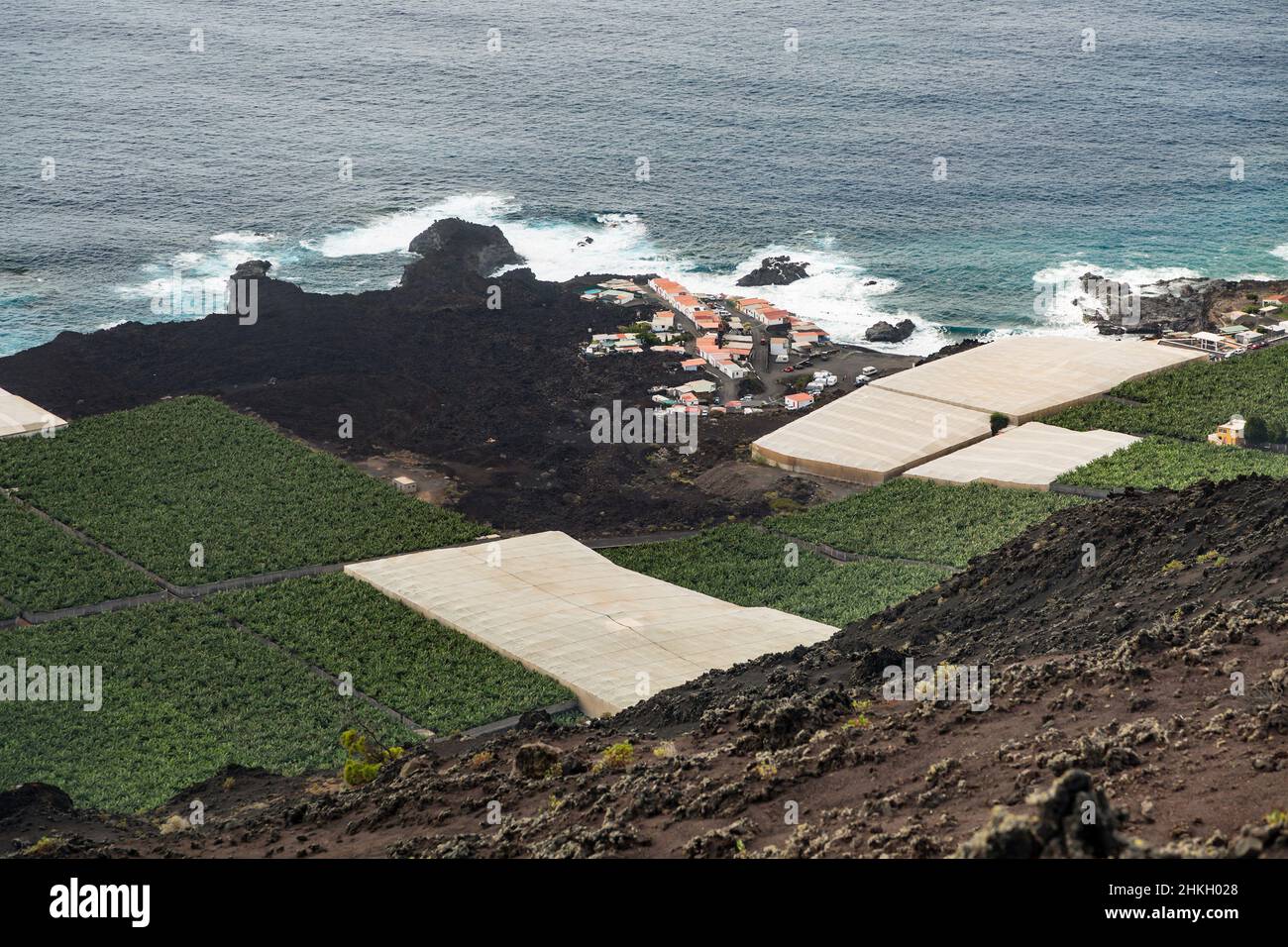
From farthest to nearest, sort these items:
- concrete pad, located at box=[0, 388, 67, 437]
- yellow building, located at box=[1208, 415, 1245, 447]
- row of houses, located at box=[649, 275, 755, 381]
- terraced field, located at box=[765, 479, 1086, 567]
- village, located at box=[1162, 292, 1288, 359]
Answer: row of houses, located at box=[649, 275, 755, 381], village, located at box=[1162, 292, 1288, 359], concrete pad, located at box=[0, 388, 67, 437], yellow building, located at box=[1208, 415, 1245, 447], terraced field, located at box=[765, 479, 1086, 567]

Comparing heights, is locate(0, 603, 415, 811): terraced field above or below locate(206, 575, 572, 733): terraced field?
below

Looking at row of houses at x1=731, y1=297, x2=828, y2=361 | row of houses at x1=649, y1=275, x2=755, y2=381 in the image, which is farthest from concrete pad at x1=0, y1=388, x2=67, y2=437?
row of houses at x1=731, y1=297, x2=828, y2=361

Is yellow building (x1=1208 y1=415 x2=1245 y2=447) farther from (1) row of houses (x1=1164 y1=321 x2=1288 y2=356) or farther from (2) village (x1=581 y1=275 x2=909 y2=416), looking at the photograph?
(2) village (x1=581 y1=275 x2=909 y2=416)

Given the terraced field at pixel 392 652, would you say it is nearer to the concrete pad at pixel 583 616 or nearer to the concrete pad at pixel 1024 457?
the concrete pad at pixel 583 616

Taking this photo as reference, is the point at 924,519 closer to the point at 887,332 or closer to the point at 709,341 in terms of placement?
the point at 709,341
